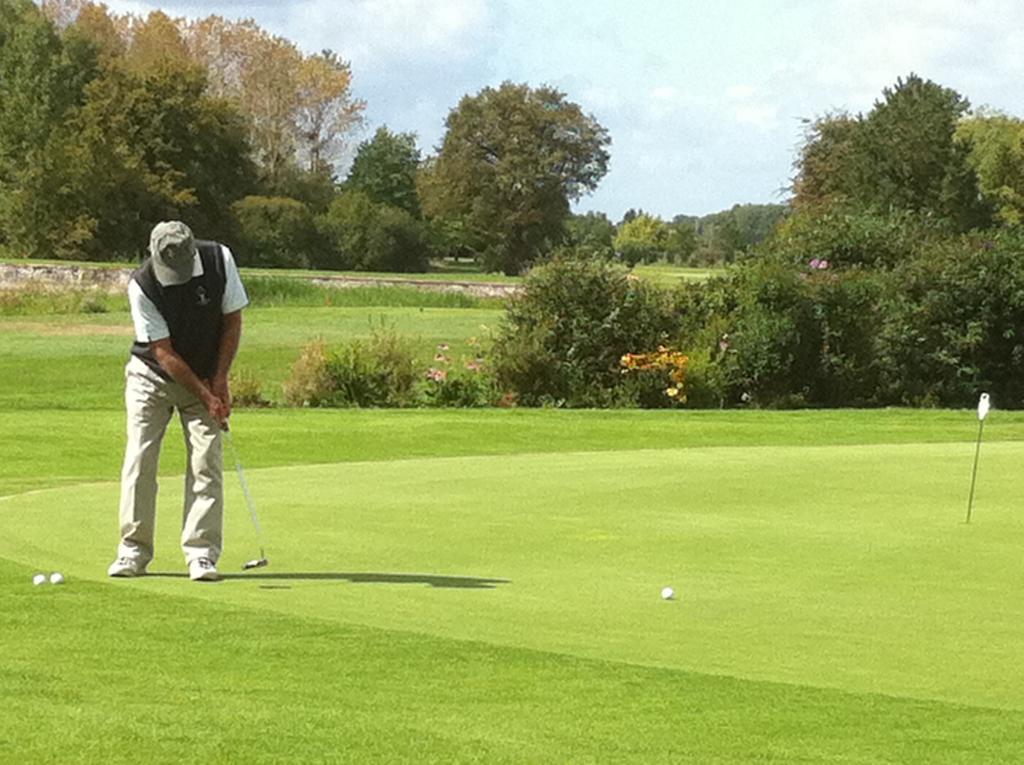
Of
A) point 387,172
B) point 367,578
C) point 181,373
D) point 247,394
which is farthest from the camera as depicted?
point 387,172

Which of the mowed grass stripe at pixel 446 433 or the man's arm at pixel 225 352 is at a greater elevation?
the man's arm at pixel 225 352

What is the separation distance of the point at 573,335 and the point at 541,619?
21761 millimetres

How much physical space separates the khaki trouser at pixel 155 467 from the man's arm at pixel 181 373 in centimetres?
19

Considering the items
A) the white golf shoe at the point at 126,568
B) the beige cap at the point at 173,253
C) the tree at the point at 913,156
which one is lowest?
the white golf shoe at the point at 126,568

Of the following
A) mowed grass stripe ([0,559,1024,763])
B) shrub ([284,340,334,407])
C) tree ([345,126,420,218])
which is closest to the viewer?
mowed grass stripe ([0,559,1024,763])

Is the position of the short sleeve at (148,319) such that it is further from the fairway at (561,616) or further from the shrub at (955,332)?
the shrub at (955,332)

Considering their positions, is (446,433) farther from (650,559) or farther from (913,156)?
(913,156)

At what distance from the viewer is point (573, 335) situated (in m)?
30.1

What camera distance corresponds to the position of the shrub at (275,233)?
94188 mm

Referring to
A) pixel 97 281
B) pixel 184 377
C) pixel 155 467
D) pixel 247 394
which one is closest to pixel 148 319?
pixel 184 377

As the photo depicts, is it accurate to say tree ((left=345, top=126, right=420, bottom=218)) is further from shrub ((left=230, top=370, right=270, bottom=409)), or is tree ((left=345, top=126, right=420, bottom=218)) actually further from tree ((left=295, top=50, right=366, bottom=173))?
shrub ((left=230, top=370, right=270, bottom=409))

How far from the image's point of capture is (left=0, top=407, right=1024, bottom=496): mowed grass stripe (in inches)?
816

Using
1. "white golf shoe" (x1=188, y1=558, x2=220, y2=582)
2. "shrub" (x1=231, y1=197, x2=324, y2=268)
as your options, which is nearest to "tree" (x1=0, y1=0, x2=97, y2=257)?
Answer: "shrub" (x1=231, y1=197, x2=324, y2=268)

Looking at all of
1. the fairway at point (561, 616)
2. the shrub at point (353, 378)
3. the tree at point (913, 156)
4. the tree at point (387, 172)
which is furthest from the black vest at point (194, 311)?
the tree at point (387, 172)
